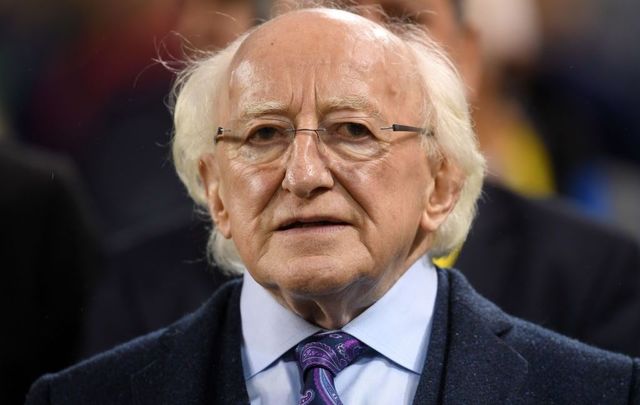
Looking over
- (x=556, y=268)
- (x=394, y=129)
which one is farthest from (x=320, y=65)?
(x=556, y=268)

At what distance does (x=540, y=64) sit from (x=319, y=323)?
2.99 m

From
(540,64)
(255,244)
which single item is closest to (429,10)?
(255,244)

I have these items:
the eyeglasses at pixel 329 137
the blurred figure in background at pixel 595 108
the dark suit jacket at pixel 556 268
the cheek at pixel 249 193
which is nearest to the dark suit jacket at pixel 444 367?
the cheek at pixel 249 193

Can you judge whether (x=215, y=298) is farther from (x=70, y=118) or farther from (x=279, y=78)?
(x=70, y=118)

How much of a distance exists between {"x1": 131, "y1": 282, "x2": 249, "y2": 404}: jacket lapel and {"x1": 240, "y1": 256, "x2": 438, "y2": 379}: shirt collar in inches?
1.4

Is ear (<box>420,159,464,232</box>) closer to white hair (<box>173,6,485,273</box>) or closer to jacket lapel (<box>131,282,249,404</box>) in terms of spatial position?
white hair (<box>173,6,485,273</box>)

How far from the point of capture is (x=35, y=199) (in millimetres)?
4426

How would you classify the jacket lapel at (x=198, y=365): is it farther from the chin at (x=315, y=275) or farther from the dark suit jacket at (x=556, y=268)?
the dark suit jacket at (x=556, y=268)

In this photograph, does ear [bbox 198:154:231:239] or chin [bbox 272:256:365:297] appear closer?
chin [bbox 272:256:365:297]

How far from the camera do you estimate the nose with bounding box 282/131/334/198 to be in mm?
2693

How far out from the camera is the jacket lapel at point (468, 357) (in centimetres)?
279

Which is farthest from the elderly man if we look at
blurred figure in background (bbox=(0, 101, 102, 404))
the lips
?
blurred figure in background (bbox=(0, 101, 102, 404))

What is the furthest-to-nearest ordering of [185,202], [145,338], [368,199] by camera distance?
[185,202] < [145,338] < [368,199]

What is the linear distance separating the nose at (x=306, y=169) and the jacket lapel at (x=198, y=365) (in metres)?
0.41
